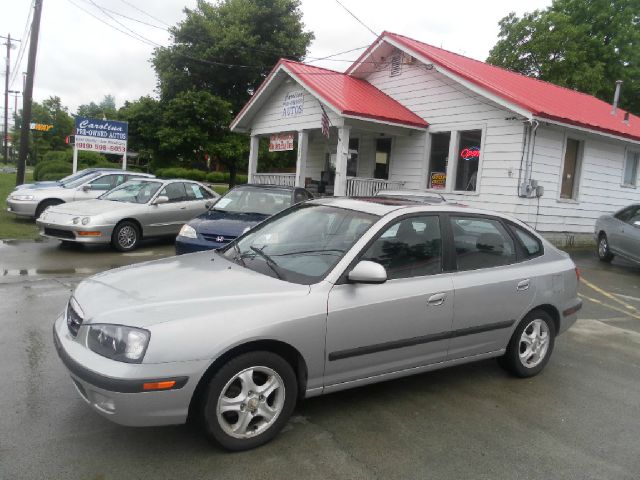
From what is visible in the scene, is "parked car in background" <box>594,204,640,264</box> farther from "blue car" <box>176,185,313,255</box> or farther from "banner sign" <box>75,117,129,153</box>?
"banner sign" <box>75,117,129,153</box>

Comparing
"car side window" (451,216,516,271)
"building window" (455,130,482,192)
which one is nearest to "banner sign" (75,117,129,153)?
"building window" (455,130,482,192)

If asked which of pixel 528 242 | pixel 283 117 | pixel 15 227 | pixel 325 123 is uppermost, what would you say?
pixel 283 117

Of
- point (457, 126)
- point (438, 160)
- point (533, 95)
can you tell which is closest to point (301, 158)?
point (438, 160)

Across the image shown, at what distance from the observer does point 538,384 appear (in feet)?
15.1

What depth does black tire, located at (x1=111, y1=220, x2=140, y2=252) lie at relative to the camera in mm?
10055

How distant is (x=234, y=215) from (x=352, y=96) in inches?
264

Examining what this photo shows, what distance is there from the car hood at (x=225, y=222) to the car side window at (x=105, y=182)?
6.07 meters

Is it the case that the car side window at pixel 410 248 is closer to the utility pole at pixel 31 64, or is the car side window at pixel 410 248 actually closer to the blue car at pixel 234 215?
the blue car at pixel 234 215

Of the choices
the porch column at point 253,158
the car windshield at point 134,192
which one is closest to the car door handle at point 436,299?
the car windshield at point 134,192

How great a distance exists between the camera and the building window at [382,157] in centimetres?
1582

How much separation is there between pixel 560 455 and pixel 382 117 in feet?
35.5

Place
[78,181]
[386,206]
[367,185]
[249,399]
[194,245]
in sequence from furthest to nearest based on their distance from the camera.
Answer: [367,185] → [78,181] → [194,245] → [386,206] → [249,399]

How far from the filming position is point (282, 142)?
15.9 metres

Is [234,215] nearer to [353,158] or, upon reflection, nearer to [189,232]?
[189,232]
